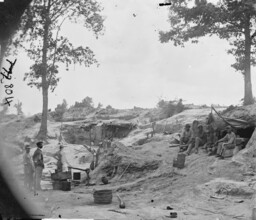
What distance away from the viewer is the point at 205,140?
12820mm

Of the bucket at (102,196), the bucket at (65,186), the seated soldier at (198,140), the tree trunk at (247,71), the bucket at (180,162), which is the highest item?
the tree trunk at (247,71)

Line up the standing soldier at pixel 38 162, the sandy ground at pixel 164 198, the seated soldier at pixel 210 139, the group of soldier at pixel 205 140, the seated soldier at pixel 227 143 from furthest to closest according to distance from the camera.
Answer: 1. the seated soldier at pixel 210 139
2. the group of soldier at pixel 205 140
3. the seated soldier at pixel 227 143
4. the standing soldier at pixel 38 162
5. the sandy ground at pixel 164 198

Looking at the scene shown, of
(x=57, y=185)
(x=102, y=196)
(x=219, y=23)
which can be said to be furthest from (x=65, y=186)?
(x=219, y=23)

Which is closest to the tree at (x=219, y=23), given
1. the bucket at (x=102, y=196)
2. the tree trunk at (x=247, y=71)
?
the tree trunk at (x=247, y=71)

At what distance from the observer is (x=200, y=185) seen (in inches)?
344

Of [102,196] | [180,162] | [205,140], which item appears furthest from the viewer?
[205,140]

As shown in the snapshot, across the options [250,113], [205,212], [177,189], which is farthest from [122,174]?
[250,113]

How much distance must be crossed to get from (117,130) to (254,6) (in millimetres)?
10252

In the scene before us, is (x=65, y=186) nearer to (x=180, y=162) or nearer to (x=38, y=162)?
(x=38, y=162)

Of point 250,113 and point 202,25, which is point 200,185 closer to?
point 250,113

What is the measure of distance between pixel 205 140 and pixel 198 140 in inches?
15.1

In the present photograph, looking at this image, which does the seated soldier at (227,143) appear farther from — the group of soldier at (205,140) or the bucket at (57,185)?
the bucket at (57,185)

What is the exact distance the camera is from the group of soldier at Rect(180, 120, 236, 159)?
1110 centimetres

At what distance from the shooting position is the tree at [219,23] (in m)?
14.2
